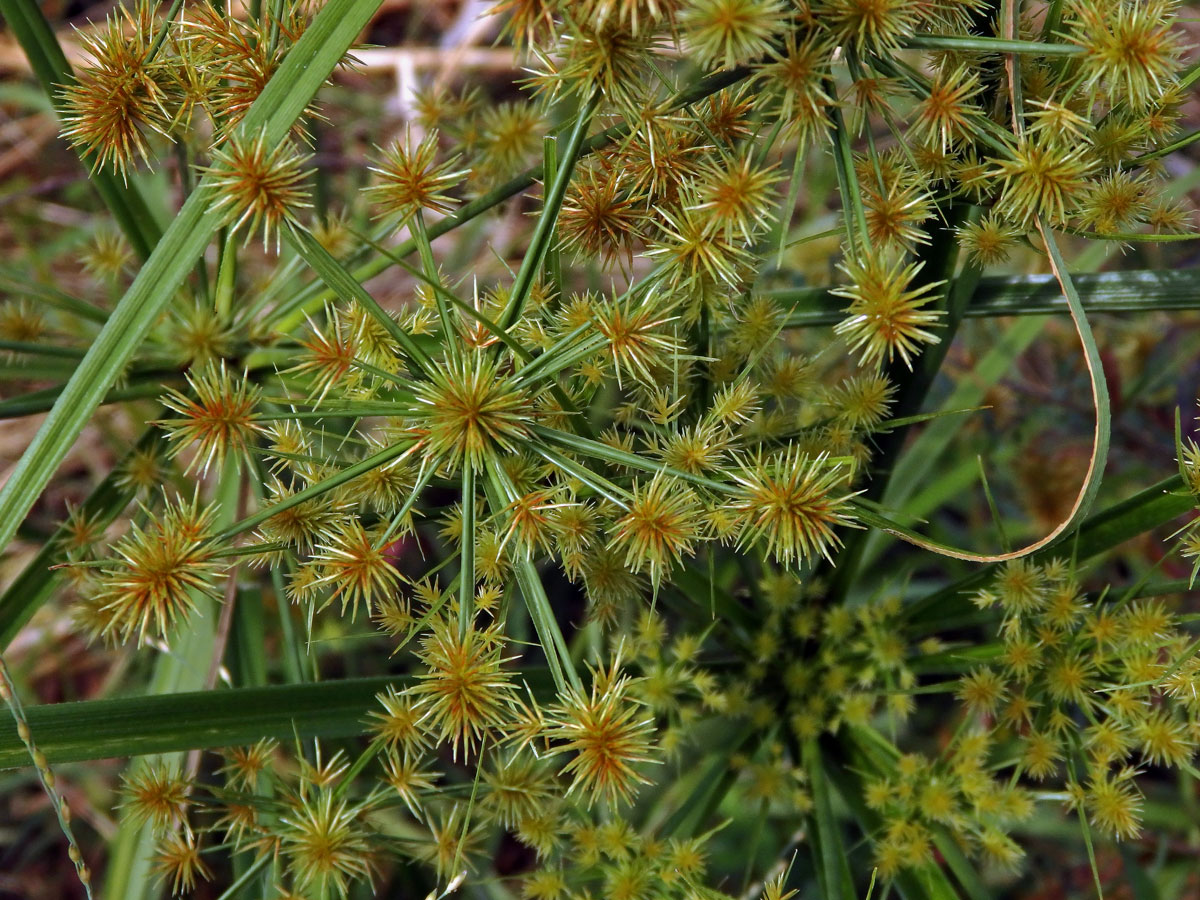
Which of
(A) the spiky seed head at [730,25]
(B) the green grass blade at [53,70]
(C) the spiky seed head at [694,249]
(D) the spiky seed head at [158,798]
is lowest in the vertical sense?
(D) the spiky seed head at [158,798]

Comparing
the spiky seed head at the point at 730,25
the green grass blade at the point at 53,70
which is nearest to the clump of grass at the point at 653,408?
the spiky seed head at the point at 730,25

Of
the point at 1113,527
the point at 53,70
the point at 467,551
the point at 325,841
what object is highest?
the point at 53,70

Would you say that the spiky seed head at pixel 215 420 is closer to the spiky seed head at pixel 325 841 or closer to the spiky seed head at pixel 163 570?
the spiky seed head at pixel 163 570

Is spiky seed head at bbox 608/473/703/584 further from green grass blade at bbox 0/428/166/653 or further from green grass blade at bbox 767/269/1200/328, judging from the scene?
green grass blade at bbox 0/428/166/653

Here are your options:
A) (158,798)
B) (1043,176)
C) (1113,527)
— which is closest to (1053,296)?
(1113,527)

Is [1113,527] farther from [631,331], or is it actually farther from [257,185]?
[257,185]

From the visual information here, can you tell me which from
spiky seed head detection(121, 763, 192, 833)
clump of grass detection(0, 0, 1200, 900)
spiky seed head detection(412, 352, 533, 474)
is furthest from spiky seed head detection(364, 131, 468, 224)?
spiky seed head detection(121, 763, 192, 833)
